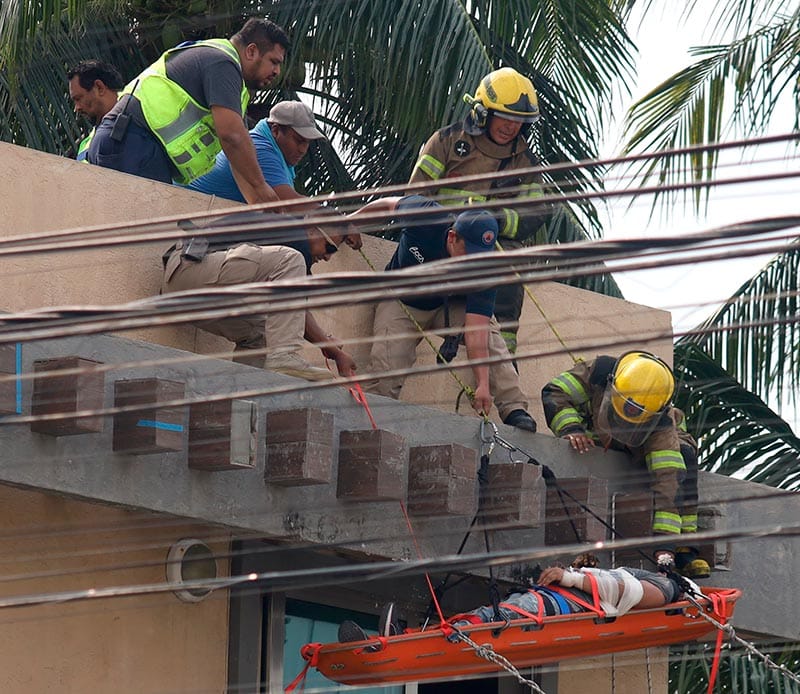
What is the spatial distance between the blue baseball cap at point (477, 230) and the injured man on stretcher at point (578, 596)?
1.71 m

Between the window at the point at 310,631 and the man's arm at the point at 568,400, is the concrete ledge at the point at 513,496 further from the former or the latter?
the window at the point at 310,631

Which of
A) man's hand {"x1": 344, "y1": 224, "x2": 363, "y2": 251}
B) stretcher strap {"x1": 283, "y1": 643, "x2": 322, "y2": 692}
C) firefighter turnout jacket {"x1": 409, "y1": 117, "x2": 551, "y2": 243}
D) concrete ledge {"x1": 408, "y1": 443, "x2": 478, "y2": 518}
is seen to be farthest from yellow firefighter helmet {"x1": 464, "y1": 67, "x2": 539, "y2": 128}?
stretcher strap {"x1": 283, "y1": 643, "x2": 322, "y2": 692}

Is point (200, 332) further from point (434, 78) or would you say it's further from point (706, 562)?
point (434, 78)

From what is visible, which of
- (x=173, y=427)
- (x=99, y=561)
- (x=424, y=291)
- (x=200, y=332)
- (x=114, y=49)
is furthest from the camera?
(x=114, y=49)

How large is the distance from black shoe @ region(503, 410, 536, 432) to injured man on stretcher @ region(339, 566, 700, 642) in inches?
36.0

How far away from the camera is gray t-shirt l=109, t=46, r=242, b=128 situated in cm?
904

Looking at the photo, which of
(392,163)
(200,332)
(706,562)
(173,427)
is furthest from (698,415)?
(173,427)

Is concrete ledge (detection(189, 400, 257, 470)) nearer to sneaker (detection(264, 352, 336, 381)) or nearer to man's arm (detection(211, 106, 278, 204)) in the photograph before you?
sneaker (detection(264, 352, 336, 381))

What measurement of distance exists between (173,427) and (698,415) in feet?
26.9

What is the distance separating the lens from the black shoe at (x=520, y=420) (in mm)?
10242

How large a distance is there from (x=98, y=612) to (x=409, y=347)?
235 cm

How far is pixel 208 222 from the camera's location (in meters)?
9.22

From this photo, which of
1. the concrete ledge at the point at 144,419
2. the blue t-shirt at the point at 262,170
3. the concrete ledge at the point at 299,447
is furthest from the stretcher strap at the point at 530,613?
the blue t-shirt at the point at 262,170

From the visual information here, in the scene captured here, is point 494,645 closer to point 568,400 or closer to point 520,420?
point 520,420
